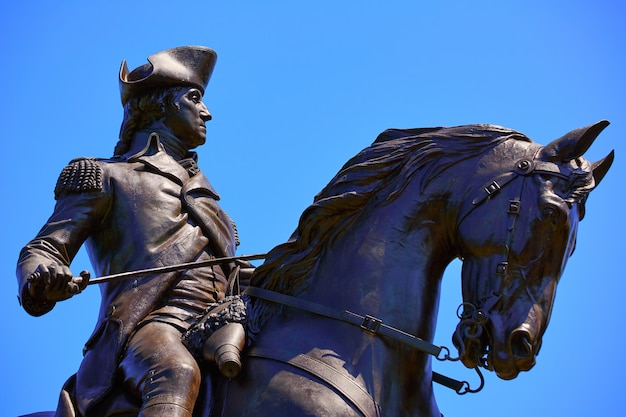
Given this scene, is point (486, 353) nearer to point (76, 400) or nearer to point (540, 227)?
point (540, 227)

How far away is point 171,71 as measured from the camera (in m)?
10.1

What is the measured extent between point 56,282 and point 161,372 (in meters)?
1.06

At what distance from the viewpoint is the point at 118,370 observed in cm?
809

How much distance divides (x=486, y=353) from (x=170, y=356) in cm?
206

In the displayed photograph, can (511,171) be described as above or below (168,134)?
below

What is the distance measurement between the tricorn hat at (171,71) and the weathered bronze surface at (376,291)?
199 centimetres

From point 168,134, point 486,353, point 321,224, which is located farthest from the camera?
point 168,134

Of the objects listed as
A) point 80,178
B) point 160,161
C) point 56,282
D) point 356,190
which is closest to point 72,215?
point 80,178

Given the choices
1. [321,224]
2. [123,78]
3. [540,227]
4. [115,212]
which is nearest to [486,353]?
[540,227]

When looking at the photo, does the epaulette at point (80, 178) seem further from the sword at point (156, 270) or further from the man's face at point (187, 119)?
the man's face at point (187, 119)

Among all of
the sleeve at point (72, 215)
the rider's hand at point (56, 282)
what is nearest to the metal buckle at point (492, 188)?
the rider's hand at point (56, 282)

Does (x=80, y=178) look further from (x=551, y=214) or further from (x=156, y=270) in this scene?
(x=551, y=214)

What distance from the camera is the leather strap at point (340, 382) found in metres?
6.93

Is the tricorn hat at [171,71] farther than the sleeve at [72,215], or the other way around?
the tricorn hat at [171,71]
